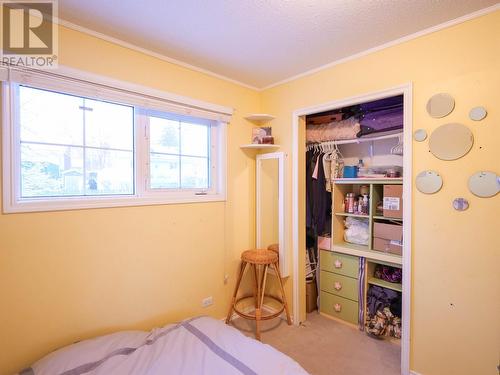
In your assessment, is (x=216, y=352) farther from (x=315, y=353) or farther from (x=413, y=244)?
(x=413, y=244)

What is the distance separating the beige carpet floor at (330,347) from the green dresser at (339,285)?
120 millimetres

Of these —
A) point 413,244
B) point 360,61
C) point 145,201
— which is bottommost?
point 413,244

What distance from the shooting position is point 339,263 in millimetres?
2635

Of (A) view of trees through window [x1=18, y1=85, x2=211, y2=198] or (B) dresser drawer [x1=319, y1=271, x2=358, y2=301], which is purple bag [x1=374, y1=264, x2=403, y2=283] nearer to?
(B) dresser drawer [x1=319, y1=271, x2=358, y2=301]

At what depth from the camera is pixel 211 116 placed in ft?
7.58

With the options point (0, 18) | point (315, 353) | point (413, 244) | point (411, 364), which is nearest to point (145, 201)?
point (0, 18)

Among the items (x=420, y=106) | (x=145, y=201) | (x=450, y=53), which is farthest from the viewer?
(x=145, y=201)

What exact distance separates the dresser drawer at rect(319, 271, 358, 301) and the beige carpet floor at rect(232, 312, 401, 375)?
29 cm

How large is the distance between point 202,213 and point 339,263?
4.91 ft

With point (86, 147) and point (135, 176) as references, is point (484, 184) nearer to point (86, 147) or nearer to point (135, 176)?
point (135, 176)

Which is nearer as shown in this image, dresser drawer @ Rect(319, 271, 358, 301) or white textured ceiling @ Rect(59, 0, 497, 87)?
white textured ceiling @ Rect(59, 0, 497, 87)

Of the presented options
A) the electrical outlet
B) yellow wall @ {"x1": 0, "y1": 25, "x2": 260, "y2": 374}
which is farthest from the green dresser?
the electrical outlet

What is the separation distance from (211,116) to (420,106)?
1616mm

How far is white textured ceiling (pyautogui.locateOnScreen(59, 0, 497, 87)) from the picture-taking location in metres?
1.45
